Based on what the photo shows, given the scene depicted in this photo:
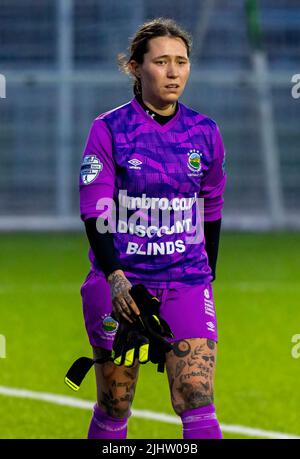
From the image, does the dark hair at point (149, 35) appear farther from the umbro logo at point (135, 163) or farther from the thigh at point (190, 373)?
the thigh at point (190, 373)

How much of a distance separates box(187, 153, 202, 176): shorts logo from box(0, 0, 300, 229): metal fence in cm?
1240

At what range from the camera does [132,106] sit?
5.84 meters

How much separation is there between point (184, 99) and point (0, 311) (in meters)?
7.25

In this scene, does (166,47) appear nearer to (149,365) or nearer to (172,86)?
(172,86)

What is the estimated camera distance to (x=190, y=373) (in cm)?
561

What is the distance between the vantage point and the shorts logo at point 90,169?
5562 millimetres

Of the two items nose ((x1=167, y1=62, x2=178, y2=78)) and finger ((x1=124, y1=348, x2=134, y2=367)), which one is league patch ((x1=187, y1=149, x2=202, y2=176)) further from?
finger ((x1=124, y1=348, x2=134, y2=367))

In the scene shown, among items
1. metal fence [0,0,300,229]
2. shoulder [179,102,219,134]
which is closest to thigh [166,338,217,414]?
shoulder [179,102,219,134]

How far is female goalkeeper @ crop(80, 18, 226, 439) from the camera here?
18.3 ft

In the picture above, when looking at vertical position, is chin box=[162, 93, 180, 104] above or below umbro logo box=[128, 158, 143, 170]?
above

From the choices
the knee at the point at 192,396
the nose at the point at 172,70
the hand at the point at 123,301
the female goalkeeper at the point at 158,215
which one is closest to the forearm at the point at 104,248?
the female goalkeeper at the point at 158,215

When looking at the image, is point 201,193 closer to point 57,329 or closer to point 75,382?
point 75,382

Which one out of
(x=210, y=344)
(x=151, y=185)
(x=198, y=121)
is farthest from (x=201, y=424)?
(x=198, y=121)

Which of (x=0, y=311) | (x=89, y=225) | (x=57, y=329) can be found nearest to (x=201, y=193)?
(x=89, y=225)
